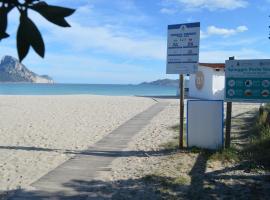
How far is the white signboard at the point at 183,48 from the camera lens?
1027 centimetres

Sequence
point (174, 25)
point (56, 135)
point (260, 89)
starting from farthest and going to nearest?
1. point (56, 135)
2. point (174, 25)
3. point (260, 89)

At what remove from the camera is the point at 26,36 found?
1.43m

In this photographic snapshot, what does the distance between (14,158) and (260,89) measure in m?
5.65

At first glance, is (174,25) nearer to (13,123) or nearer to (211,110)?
(211,110)

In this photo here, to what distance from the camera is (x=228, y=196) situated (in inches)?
261

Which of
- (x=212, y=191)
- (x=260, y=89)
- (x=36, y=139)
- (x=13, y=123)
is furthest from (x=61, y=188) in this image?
(x=13, y=123)

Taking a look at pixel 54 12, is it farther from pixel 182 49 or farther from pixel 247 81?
pixel 182 49

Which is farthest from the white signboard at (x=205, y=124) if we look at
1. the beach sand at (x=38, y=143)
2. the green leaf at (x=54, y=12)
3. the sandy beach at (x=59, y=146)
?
the green leaf at (x=54, y=12)

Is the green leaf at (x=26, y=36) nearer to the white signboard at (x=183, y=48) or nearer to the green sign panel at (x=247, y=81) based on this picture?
the green sign panel at (x=247, y=81)

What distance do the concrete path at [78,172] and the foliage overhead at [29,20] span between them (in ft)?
17.3

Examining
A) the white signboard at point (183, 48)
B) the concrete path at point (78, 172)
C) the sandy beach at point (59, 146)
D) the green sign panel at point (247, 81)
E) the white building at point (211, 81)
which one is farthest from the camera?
the white building at point (211, 81)

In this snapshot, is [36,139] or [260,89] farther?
[36,139]

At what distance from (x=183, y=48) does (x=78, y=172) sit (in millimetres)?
4057

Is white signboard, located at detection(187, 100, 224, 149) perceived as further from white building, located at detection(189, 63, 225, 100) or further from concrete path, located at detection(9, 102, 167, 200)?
white building, located at detection(189, 63, 225, 100)
